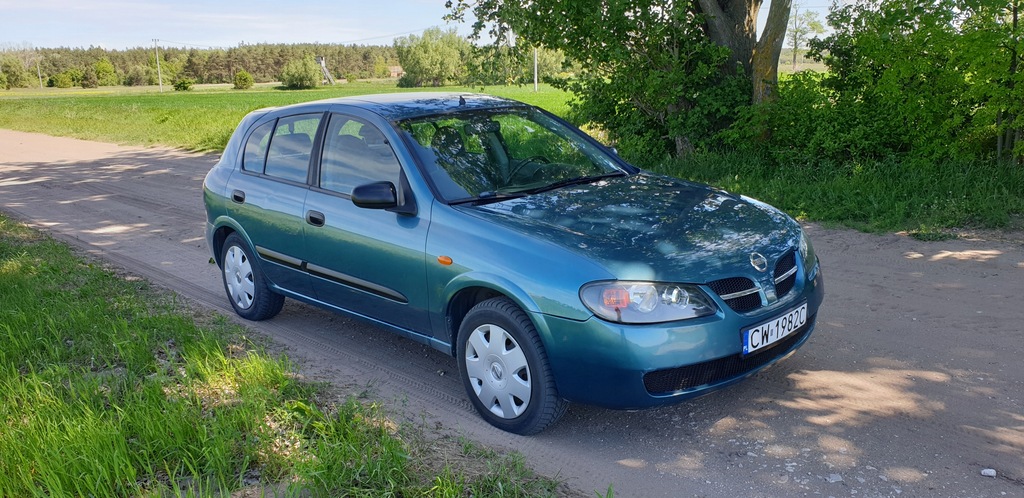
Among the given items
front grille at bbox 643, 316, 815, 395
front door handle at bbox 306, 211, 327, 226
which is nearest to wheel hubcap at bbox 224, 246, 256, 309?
front door handle at bbox 306, 211, 327, 226

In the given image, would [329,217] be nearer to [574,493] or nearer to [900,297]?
[574,493]

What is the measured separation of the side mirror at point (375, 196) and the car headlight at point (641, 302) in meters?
1.35

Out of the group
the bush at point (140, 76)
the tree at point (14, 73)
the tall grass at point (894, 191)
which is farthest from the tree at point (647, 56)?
the tree at point (14, 73)

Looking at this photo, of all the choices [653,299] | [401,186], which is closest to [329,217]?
[401,186]

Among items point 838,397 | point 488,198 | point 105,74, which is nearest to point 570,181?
point 488,198

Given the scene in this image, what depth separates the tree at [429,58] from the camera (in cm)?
10100

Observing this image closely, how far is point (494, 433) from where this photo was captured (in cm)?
430

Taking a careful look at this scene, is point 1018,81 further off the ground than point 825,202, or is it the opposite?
point 1018,81

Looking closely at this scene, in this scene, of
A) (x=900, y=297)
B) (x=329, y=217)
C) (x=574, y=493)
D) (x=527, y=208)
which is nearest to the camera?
(x=574, y=493)

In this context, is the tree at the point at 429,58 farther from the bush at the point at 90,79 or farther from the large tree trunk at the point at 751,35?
the large tree trunk at the point at 751,35

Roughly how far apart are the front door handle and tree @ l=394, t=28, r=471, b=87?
9344 cm

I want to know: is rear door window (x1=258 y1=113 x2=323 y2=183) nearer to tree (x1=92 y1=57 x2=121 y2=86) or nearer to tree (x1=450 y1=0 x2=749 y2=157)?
tree (x1=450 y1=0 x2=749 y2=157)

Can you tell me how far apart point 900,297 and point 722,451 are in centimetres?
293

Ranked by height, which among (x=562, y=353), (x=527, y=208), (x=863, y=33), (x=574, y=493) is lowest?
(x=574, y=493)
